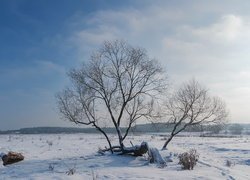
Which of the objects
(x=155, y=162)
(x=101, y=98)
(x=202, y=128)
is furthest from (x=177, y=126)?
(x=155, y=162)

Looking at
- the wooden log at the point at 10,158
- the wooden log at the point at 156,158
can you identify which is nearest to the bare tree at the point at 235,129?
the wooden log at the point at 156,158

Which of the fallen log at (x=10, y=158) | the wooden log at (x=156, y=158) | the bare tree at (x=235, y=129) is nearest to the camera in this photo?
the wooden log at (x=156, y=158)

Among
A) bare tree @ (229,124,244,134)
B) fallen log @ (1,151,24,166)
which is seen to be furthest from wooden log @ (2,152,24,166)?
bare tree @ (229,124,244,134)

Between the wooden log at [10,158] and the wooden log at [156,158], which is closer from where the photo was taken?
the wooden log at [156,158]

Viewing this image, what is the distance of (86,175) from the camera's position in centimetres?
1449

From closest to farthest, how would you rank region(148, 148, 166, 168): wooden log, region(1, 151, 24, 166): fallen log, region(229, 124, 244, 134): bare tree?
region(148, 148, 166, 168): wooden log < region(1, 151, 24, 166): fallen log < region(229, 124, 244, 134): bare tree

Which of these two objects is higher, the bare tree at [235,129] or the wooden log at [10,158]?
the bare tree at [235,129]

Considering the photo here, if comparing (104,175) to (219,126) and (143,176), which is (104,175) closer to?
(143,176)

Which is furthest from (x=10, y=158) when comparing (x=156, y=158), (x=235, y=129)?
(x=235, y=129)

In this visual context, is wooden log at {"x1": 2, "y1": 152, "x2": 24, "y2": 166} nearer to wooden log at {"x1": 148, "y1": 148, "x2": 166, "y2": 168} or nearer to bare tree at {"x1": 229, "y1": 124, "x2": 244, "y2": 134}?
wooden log at {"x1": 148, "y1": 148, "x2": 166, "y2": 168}

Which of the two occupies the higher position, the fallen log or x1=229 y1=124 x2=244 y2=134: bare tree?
x1=229 y1=124 x2=244 y2=134: bare tree

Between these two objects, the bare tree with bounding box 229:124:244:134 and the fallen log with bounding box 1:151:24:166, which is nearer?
the fallen log with bounding box 1:151:24:166

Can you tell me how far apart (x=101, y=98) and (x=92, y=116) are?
1.42 m

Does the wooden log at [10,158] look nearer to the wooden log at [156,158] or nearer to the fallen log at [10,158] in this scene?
the fallen log at [10,158]
